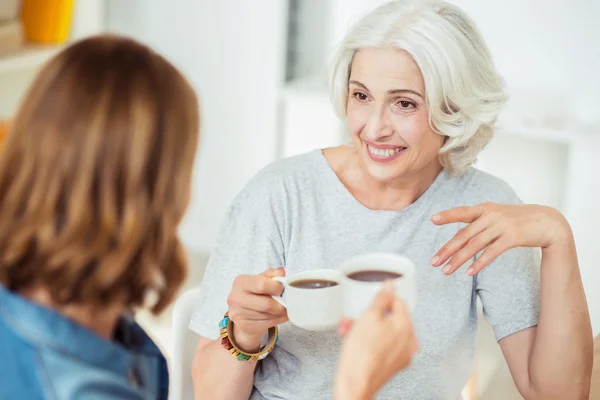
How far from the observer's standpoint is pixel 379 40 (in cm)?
147

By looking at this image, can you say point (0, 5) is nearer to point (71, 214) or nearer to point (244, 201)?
point (244, 201)

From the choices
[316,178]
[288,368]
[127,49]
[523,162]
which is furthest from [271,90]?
[127,49]

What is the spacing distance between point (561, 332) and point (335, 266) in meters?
0.42

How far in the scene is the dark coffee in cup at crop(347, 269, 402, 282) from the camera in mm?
1082

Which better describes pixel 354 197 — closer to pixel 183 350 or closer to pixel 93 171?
pixel 183 350

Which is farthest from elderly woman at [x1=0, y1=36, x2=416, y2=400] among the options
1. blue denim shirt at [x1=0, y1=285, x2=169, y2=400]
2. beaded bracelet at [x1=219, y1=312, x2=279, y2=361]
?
beaded bracelet at [x1=219, y1=312, x2=279, y2=361]

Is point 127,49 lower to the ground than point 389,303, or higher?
higher

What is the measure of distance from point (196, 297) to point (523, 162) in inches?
67.7

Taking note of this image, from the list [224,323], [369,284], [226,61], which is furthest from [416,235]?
[226,61]

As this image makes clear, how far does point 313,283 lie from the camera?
44.9 inches

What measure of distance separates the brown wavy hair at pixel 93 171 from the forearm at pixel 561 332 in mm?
781

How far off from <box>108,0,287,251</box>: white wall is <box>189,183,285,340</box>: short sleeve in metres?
1.79

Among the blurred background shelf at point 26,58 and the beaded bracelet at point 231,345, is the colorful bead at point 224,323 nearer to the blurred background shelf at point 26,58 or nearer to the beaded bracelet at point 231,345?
the beaded bracelet at point 231,345

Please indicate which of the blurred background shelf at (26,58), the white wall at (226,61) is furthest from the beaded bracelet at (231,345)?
the white wall at (226,61)
